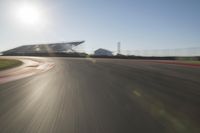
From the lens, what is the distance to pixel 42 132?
3.66 metres

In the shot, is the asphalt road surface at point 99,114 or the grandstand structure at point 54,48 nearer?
the asphalt road surface at point 99,114

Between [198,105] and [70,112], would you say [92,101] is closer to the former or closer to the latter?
[70,112]

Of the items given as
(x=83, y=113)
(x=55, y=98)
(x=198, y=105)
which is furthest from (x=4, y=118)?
(x=198, y=105)

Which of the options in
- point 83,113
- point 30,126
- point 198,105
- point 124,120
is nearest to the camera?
point 30,126

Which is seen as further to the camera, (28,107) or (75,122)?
(28,107)

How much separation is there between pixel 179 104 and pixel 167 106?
0.45 m

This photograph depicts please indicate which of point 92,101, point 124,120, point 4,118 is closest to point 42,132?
point 4,118

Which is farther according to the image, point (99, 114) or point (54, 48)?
point (54, 48)

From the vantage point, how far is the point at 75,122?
4223 millimetres

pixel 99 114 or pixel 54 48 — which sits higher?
pixel 99 114

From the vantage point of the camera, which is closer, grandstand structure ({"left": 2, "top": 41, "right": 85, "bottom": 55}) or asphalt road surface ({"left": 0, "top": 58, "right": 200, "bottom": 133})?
asphalt road surface ({"left": 0, "top": 58, "right": 200, "bottom": 133})

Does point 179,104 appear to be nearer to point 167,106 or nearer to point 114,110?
point 167,106

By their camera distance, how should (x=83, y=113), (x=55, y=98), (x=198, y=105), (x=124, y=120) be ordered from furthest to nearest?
1. (x=55, y=98)
2. (x=198, y=105)
3. (x=83, y=113)
4. (x=124, y=120)

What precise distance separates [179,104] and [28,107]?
3708 millimetres
